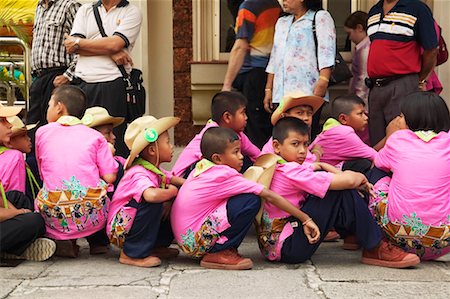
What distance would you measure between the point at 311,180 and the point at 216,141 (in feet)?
1.95

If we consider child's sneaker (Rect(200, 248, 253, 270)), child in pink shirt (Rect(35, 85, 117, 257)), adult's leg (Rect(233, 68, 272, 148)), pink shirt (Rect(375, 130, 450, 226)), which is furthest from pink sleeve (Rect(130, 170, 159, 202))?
adult's leg (Rect(233, 68, 272, 148))

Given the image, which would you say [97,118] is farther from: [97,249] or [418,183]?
[418,183]

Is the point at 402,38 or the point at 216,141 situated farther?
the point at 402,38

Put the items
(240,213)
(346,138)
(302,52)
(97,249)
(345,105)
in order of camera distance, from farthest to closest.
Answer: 1. (302,52)
2. (345,105)
3. (346,138)
4. (97,249)
5. (240,213)

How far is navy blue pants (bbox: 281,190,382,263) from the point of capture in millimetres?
4773

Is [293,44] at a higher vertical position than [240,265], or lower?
higher

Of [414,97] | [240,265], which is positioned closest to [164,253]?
[240,265]

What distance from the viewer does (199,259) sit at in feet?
16.8

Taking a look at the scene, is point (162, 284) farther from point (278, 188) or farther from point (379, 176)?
point (379, 176)

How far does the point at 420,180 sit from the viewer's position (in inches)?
189

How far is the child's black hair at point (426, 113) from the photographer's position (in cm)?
493

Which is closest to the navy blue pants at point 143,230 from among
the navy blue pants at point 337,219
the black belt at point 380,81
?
the navy blue pants at point 337,219

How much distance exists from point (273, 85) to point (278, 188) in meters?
1.52

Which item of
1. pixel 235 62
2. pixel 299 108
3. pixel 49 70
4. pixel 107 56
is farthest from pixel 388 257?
pixel 49 70
